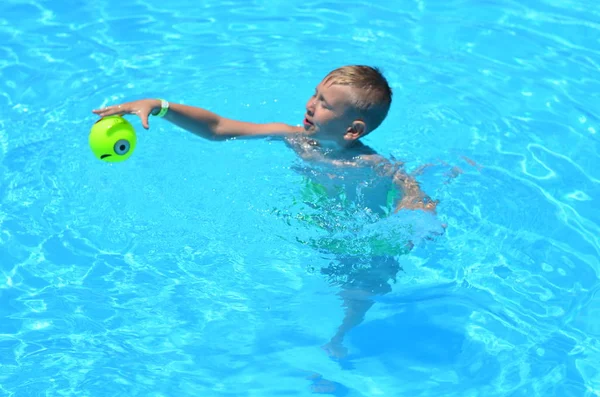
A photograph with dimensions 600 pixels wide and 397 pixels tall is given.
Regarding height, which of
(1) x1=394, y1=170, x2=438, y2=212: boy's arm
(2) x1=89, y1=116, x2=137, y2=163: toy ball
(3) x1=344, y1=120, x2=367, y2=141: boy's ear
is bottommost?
(1) x1=394, y1=170, x2=438, y2=212: boy's arm

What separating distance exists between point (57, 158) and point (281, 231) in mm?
1718

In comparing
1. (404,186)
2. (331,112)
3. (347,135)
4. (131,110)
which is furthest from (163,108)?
(404,186)

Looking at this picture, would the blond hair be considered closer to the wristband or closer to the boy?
the boy

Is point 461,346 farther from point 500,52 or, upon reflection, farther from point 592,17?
point 592,17

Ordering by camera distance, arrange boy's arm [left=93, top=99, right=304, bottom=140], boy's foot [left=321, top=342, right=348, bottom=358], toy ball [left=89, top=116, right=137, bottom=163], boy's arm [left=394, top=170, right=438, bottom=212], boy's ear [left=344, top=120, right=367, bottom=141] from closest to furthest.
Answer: toy ball [left=89, top=116, right=137, bottom=163] → boy's arm [left=93, top=99, right=304, bottom=140] → boy's foot [left=321, top=342, right=348, bottom=358] → boy's arm [left=394, top=170, right=438, bottom=212] → boy's ear [left=344, top=120, right=367, bottom=141]

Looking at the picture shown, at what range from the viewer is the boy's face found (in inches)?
185

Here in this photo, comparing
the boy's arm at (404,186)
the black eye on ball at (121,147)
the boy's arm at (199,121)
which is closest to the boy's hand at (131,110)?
the boy's arm at (199,121)

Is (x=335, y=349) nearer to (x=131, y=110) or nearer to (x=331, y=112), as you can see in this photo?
(x=331, y=112)

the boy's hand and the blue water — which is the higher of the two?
the boy's hand

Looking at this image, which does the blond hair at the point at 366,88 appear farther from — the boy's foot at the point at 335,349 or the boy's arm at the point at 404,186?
the boy's foot at the point at 335,349

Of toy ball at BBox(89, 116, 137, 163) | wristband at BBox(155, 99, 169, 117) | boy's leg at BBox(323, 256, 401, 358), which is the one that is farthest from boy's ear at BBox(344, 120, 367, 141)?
toy ball at BBox(89, 116, 137, 163)

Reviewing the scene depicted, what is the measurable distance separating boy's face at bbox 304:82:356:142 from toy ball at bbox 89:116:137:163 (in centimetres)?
107

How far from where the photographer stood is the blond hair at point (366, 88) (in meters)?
4.69

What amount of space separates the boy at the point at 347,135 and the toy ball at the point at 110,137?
8.8 inches
